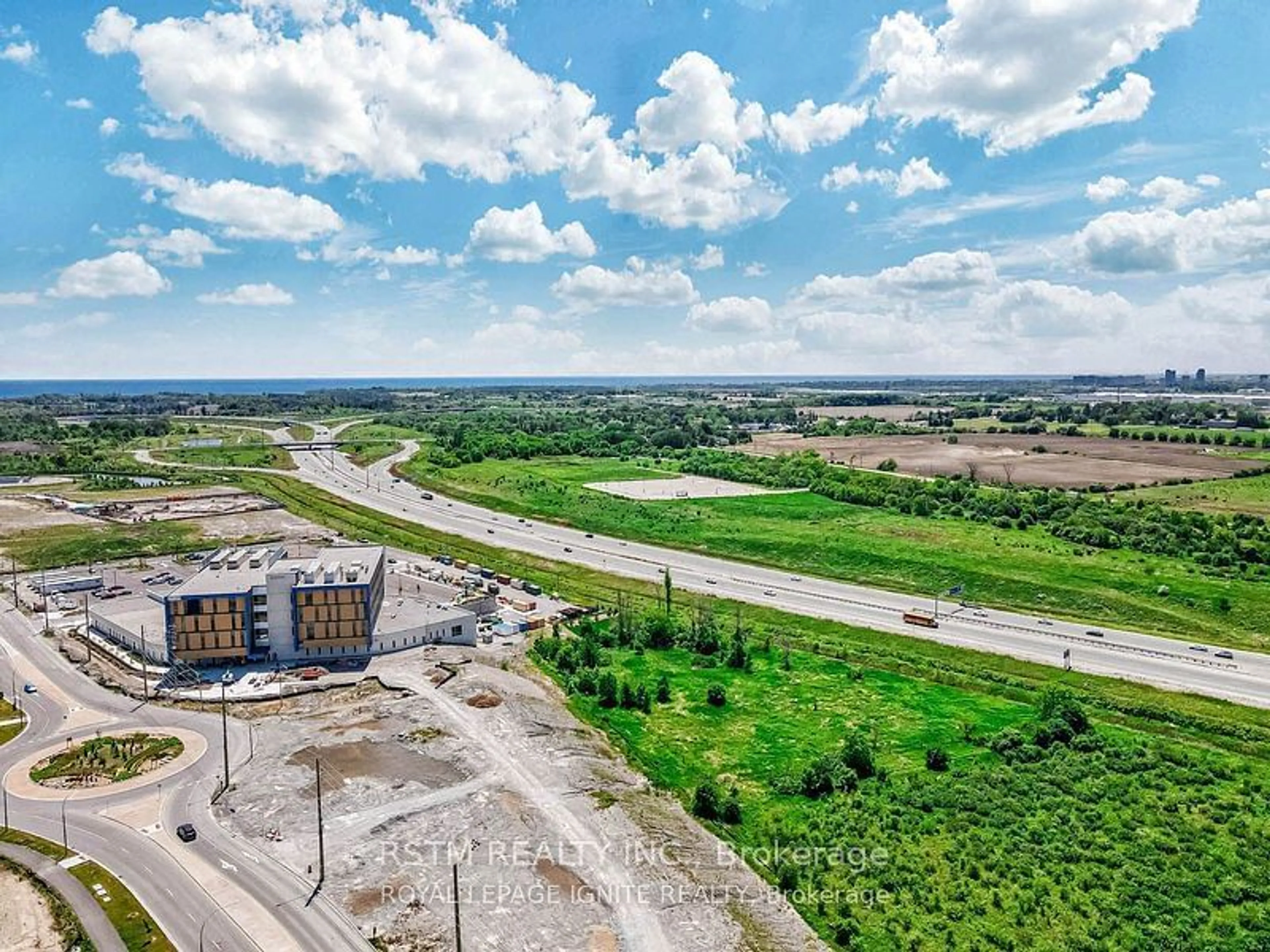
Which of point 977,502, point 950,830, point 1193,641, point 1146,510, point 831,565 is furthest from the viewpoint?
point 977,502

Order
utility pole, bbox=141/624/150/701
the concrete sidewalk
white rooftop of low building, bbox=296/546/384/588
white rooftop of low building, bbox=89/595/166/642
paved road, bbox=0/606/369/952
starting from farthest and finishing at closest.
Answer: white rooftop of low building, bbox=89/595/166/642
white rooftop of low building, bbox=296/546/384/588
utility pole, bbox=141/624/150/701
paved road, bbox=0/606/369/952
the concrete sidewalk

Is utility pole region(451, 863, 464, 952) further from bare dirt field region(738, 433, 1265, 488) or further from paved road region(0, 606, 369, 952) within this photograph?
bare dirt field region(738, 433, 1265, 488)

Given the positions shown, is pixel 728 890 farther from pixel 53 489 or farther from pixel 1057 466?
pixel 53 489

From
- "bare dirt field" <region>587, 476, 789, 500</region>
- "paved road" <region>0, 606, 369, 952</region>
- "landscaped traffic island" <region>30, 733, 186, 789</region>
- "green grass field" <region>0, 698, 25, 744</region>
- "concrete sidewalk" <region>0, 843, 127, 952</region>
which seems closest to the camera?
"concrete sidewalk" <region>0, 843, 127, 952</region>

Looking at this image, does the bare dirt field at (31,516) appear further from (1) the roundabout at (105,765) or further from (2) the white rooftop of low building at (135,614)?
(1) the roundabout at (105,765)

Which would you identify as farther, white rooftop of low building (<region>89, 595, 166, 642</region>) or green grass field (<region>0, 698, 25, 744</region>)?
white rooftop of low building (<region>89, 595, 166, 642</region>)

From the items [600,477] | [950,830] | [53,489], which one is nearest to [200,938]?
[950,830]

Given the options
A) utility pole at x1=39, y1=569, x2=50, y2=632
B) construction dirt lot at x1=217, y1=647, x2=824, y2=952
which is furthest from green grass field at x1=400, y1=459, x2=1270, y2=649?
utility pole at x1=39, y1=569, x2=50, y2=632
